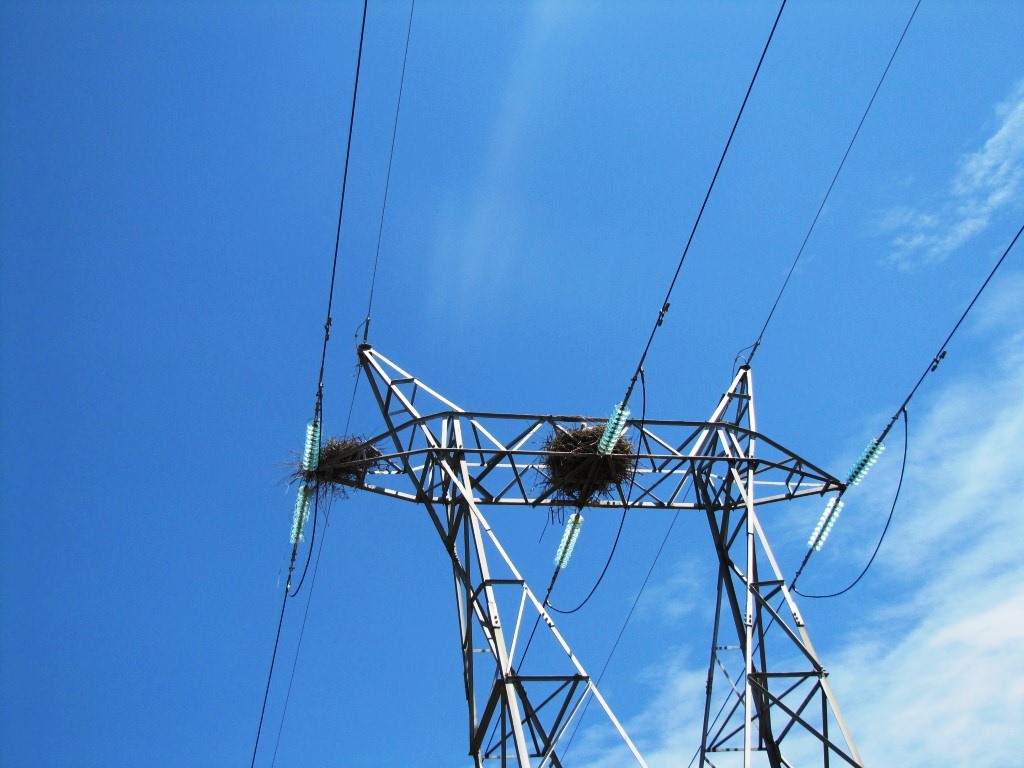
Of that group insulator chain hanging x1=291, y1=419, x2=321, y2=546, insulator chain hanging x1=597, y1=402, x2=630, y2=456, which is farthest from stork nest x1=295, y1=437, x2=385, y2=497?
insulator chain hanging x1=597, y1=402, x2=630, y2=456

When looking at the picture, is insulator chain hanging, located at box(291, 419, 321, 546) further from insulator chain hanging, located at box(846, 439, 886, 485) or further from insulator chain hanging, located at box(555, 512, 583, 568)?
insulator chain hanging, located at box(846, 439, 886, 485)

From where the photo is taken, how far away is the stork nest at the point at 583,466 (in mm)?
12000

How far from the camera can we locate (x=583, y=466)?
39.2ft

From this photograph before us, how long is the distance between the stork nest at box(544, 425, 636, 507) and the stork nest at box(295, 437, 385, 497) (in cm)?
217

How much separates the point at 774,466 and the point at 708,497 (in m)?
0.95

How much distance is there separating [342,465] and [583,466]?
2957 millimetres

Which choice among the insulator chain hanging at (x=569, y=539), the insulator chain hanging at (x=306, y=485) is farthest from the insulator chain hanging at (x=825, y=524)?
the insulator chain hanging at (x=306, y=485)

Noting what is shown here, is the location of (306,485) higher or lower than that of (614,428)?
higher

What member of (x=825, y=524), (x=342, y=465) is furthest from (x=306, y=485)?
(x=825, y=524)

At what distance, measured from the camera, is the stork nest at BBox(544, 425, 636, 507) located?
12000mm

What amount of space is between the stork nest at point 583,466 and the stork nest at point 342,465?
7.12 ft

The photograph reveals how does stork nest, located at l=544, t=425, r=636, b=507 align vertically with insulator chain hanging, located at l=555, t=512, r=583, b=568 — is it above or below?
above

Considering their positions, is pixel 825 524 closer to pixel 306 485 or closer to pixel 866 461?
pixel 866 461

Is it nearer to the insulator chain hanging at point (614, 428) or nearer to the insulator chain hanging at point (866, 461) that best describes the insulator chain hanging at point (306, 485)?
the insulator chain hanging at point (614, 428)
